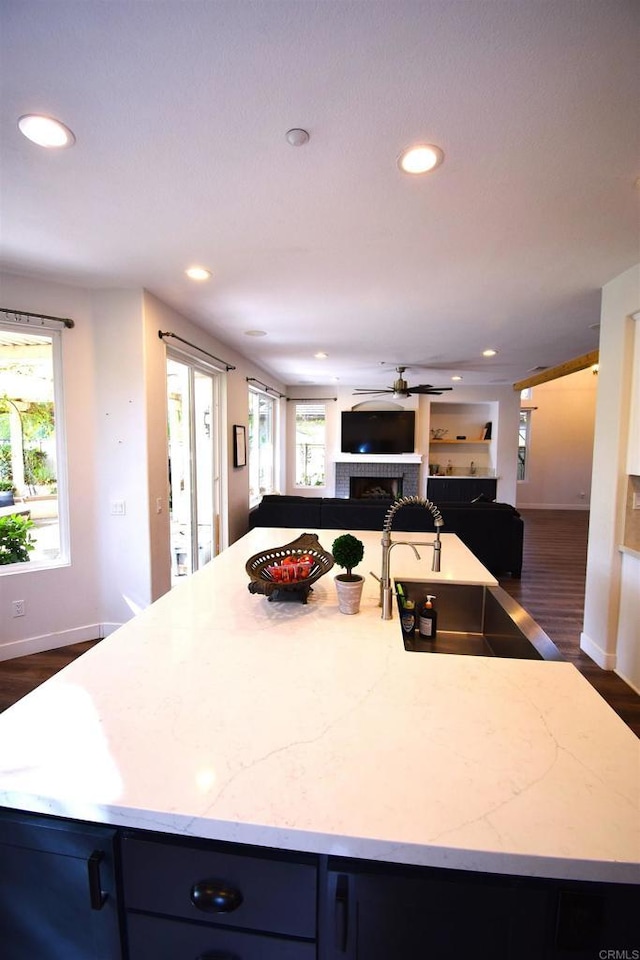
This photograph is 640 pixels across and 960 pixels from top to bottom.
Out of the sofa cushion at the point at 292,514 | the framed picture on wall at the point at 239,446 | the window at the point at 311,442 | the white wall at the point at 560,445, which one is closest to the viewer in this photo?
the sofa cushion at the point at 292,514

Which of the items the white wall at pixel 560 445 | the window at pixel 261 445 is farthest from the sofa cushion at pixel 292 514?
the white wall at pixel 560 445

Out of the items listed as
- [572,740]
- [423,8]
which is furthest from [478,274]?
[572,740]

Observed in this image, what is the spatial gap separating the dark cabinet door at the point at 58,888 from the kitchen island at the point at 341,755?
2.2 inches

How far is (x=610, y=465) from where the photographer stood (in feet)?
8.80

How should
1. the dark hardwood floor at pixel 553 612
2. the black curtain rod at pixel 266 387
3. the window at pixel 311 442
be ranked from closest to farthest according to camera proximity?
1. the dark hardwood floor at pixel 553 612
2. the black curtain rod at pixel 266 387
3. the window at pixel 311 442

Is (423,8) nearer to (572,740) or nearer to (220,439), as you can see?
(572,740)

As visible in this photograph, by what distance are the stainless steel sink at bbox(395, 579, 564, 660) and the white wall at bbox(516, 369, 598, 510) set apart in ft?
27.5

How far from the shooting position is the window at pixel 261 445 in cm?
609

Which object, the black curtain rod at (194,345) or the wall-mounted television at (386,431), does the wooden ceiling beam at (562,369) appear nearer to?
the wall-mounted television at (386,431)

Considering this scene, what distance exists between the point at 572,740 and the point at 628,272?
9.39 ft

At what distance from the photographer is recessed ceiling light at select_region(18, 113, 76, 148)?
135cm

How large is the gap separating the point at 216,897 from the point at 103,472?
284 cm

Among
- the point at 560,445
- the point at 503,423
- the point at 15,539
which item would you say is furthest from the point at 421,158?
the point at 560,445

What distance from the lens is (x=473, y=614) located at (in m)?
1.83
